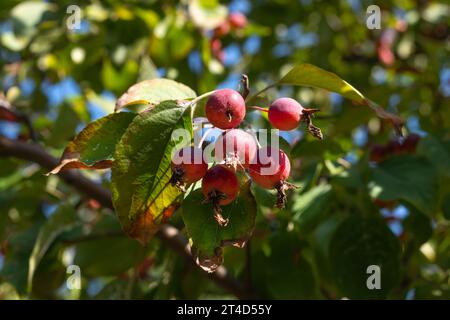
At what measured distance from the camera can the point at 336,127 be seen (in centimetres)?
222

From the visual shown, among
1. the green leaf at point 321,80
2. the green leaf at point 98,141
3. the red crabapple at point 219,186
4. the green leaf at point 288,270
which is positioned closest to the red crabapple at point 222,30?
the green leaf at point 288,270

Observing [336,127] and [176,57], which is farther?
[176,57]

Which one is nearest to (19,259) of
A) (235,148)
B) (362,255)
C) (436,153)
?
(362,255)

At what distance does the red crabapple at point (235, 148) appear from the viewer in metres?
1.12

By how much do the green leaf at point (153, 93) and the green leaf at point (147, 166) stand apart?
2.9 inches

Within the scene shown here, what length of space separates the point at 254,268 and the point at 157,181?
2.95 feet

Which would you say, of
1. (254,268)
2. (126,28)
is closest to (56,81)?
(126,28)

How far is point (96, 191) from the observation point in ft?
6.39

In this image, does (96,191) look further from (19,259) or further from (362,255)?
(362,255)

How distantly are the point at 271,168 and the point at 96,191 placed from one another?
0.93m

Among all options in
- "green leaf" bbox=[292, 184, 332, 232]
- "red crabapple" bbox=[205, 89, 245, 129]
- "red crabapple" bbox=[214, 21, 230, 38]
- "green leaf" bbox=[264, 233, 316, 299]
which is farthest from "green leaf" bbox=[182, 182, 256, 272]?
"red crabapple" bbox=[214, 21, 230, 38]

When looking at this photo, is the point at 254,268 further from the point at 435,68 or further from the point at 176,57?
the point at 435,68

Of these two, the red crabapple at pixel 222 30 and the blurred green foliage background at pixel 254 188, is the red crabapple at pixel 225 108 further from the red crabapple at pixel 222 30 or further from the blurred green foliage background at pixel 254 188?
the red crabapple at pixel 222 30

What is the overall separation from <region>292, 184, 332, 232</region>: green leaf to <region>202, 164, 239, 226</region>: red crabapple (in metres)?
0.63
